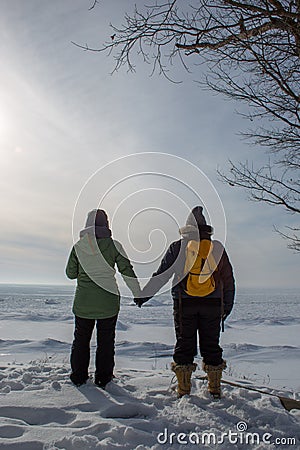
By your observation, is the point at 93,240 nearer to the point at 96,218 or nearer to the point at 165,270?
the point at 96,218

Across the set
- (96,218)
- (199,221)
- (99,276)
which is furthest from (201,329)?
(96,218)

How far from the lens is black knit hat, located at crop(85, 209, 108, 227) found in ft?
13.3

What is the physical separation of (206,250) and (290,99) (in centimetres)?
260

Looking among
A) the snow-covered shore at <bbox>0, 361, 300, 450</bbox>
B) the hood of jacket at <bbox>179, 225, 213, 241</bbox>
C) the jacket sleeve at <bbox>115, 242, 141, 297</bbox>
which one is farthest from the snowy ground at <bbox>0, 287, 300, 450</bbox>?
the hood of jacket at <bbox>179, 225, 213, 241</bbox>

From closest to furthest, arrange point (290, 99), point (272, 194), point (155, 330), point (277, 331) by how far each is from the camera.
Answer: point (290, 99) < point (272, 194) < point (155, 330) < point (277, 331)

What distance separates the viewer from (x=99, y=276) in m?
3.93

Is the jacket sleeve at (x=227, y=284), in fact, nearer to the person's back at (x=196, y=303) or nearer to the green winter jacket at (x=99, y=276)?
the person's back at (x=196, y=303)

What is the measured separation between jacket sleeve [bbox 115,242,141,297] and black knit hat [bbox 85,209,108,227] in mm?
358

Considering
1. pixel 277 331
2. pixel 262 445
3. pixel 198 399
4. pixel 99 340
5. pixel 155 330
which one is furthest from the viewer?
pixel 277 331

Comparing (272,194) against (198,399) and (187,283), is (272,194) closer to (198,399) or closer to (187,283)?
(187,283)

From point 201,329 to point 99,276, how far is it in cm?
118

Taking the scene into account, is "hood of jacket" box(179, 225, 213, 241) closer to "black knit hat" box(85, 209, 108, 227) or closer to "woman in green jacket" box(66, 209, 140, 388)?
"woman in green jacket" box(66, 209, 140, 388)

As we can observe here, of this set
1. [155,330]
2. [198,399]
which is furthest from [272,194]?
[155,330]

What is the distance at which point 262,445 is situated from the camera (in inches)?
100.0
